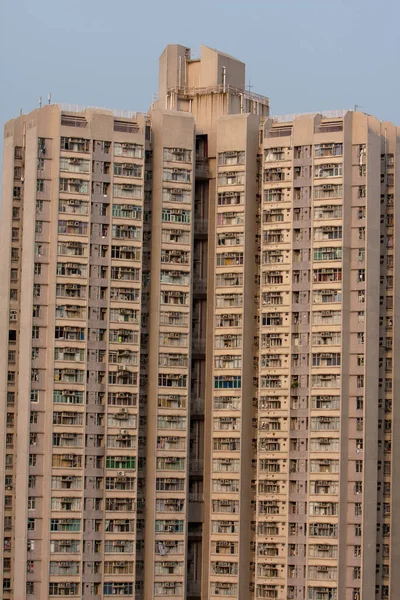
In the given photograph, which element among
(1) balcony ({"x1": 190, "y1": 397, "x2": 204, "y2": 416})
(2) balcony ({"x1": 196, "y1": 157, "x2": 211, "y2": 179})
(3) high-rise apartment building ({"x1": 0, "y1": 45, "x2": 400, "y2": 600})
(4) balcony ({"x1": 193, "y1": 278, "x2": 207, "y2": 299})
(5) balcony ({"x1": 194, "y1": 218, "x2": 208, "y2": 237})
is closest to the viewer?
(3) high-rise apartment building ({"x1": 0, "y1": 45, "x2": 400, "y2": 600})

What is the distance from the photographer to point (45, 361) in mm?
114000

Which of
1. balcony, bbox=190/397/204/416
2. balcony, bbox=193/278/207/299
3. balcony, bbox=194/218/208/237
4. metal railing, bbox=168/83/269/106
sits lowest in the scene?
balcony, bbox=190/397/204/416

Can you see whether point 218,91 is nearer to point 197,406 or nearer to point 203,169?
point 203,169

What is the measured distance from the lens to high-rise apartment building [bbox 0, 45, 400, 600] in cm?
11344

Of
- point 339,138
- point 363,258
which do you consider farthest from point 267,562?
point 339,138

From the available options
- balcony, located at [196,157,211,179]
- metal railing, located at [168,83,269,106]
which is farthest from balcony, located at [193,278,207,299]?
metal railing, located at [168,83,269,106]

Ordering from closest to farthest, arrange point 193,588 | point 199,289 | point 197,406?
point 193,588
point 197,406
point 199,289

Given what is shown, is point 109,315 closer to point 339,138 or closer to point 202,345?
point 202,345

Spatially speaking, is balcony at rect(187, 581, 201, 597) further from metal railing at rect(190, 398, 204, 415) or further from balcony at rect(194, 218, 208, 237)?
balcony at rect(194, 218, 208, 237)

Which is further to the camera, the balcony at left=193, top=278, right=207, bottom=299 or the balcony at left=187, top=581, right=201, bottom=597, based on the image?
the balcony at left=193, top=278, right=207, bottom=299

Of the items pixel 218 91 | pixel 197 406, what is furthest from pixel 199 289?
pixel 218 91

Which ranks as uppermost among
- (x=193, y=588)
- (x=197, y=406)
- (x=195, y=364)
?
(x=195, y=364)

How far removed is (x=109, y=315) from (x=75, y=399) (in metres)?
6.29

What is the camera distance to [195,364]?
389 ft
